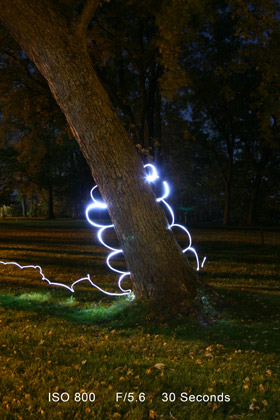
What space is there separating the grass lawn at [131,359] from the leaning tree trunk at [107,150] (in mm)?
662

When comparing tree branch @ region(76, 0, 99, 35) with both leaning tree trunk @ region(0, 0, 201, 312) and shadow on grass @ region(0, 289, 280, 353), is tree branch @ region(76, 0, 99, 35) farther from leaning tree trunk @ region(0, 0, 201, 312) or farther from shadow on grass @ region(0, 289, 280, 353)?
shadow on grass @ region(0, 289, 280, 353)

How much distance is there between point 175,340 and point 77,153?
48004 millimetres

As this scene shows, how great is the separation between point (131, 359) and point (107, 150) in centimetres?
346

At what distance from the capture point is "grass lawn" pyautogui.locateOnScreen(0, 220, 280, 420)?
11.7 ft

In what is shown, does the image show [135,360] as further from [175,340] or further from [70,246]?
[70,246]

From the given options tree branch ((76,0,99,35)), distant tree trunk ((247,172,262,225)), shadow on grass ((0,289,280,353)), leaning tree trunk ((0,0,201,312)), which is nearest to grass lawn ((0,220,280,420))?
shadow on grass ((0,289,280,353))

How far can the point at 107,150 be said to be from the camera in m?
6.57

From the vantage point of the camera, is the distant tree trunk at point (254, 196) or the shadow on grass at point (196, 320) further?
the distant tree trunk at point (254, 196)

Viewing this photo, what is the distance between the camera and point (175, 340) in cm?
545

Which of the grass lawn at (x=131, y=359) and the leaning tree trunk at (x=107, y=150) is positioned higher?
the leaning tree trunk at (x=107, y=150)

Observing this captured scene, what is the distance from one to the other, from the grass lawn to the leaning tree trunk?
0.66 meters

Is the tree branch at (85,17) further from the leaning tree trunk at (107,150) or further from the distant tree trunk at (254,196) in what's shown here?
the distant tree trunk at (254,196)

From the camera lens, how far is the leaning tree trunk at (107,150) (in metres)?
6.45

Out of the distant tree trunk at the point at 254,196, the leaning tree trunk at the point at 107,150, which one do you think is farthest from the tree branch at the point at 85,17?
the distant tree trunk at the point at 254,196
